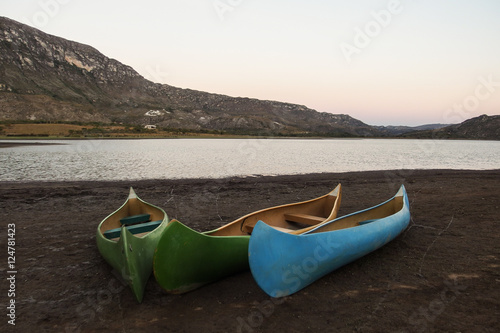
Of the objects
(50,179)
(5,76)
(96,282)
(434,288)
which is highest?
(5,76)

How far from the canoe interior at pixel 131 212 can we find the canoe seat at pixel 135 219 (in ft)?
0.32

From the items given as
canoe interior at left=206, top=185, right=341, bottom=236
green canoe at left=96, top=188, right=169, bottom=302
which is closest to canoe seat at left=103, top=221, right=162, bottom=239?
green canoe at left=96, top=188, right=169, bottom=302

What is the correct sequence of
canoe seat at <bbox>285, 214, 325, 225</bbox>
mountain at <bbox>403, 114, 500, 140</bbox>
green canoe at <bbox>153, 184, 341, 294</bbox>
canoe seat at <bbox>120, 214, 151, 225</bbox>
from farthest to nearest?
mountain at <bbox>403, 114, 500, 140</bbox>, canoe seat at <bbox>120, 214, 151, 225</bbox>, canoe seat at <bbox>285, 214, 325, 225</bbox>, green canoe at <bbox>153, 184, 341, 294</bbox>

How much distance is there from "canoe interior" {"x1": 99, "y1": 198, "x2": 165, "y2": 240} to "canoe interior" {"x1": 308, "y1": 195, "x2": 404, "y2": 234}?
173 inches

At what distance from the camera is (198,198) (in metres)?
14.2

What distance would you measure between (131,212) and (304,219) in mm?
5053

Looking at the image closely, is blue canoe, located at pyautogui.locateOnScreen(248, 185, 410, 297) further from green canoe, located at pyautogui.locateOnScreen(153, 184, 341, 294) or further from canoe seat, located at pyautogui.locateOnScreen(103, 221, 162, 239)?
canoe seat, located at pyautogui.locateOnScreen(103, 221, 162, 239)

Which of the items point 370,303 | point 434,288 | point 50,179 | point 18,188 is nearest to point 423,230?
point 434,288

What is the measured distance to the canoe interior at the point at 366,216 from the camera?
22.5 ft

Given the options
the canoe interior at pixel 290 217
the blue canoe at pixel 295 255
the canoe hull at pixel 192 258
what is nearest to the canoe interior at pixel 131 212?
the canoe interior at pixel 290 217

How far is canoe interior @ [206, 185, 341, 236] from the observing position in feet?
22.1

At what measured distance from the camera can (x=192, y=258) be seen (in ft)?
15.9

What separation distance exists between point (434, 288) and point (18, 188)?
59.9ft

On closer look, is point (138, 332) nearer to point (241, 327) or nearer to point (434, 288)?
point (241, 327)
